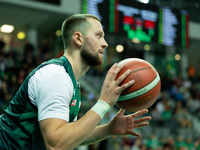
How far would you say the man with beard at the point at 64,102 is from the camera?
211cm

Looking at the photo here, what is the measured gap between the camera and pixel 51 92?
7.03 feet

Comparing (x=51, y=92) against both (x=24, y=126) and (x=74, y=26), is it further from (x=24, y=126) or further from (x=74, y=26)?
(x=74, y=26)

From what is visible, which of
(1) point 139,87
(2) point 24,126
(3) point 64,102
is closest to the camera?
(3) point 64,102

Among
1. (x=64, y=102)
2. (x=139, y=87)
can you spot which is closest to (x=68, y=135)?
(x=64, y=102)

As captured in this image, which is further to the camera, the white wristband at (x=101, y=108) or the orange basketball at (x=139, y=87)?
the orange basketball at (x=139, y=87)

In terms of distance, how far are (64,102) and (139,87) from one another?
749 millimetres

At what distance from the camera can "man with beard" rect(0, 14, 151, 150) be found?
6.91 ft

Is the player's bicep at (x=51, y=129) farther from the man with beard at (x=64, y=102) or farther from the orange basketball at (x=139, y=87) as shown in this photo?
the orange basketball at (x=139, y=87)

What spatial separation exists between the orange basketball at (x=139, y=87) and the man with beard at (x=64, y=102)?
189 mm

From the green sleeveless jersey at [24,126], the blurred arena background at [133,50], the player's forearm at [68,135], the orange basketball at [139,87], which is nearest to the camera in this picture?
the player's forearm at [68,135]

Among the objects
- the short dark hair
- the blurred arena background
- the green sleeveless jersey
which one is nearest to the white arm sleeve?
the green sleeveless jersey

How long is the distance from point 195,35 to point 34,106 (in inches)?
509

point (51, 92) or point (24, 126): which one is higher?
point (51, 92)

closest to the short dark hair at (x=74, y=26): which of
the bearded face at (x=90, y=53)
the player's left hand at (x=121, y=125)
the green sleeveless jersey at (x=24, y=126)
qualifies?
the bearded face at (x=90, y=53)
